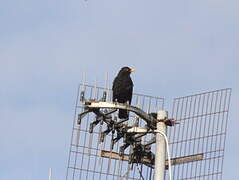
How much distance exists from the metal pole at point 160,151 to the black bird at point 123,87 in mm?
1963

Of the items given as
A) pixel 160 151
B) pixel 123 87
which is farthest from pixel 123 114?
pixel 123 87

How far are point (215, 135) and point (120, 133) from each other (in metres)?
2.09

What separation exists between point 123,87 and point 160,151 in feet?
14.4

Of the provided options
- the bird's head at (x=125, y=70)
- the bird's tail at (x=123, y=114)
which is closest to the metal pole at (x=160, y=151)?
the bird's tail at (x=123, y=114)

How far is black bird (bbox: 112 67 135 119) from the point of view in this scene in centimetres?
1920

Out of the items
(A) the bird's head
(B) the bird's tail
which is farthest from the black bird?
(B) the bird's tail

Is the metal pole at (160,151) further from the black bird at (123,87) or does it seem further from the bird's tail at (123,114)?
the black bird at (123,87)

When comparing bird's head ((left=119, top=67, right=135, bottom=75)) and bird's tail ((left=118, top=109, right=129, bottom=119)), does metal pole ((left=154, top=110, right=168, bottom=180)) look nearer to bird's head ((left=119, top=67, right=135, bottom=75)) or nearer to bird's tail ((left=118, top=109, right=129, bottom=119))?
bird's tail ((left=118, top=109, right=129, bottom=119))

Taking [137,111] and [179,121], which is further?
[179,121]

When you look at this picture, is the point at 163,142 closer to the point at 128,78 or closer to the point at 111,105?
the point at 111,105

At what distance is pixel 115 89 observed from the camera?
19984 mm

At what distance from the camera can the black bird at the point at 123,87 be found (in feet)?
63.0

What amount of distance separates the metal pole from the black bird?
196 centimetres

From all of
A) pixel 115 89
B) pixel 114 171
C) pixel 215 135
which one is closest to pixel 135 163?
pixel 114 171
